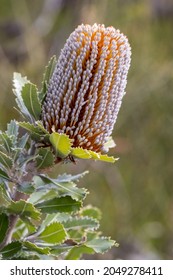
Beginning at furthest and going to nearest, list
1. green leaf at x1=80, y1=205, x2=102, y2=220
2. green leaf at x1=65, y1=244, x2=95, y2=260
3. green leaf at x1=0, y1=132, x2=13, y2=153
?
green leaf at x1=80, y1=205, x2=102, y2=220 < green leaf at x1=65, y1=244, x2=95, y2=260 < green leaf at x1=0, y1=132, x2=13, y2=153

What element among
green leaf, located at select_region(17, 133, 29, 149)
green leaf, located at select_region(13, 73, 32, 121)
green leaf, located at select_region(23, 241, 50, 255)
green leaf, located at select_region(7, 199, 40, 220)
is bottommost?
green leaf, located at select_region(23, 241, 50, 255)

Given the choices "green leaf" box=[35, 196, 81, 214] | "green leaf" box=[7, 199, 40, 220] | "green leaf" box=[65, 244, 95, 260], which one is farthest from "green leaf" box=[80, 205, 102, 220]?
"green leaf" box=[7, 199, 40, 220]

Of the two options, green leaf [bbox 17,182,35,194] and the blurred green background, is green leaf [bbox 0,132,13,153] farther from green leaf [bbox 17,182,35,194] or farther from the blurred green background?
the blurred green background

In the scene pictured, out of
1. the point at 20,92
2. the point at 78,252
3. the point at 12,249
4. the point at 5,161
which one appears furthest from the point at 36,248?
the point at 20,92

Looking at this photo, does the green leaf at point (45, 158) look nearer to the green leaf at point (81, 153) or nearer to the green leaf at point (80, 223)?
the green leaf at point (81, 153)

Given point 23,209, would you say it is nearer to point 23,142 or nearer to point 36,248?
point 36,248

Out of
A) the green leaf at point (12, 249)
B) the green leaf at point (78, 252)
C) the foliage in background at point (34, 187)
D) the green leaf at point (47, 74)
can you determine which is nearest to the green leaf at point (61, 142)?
the foliage in background at point (34, 187)
